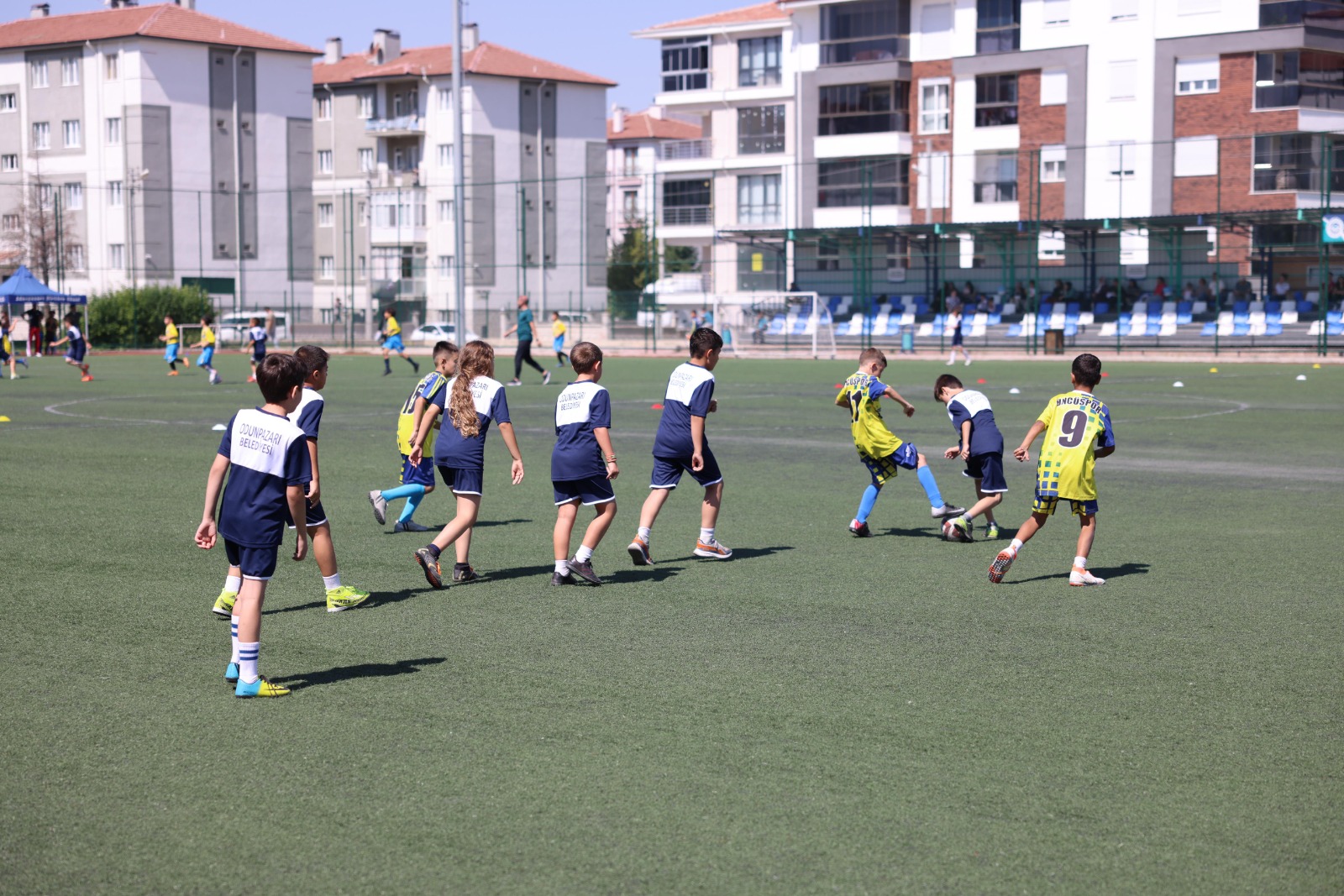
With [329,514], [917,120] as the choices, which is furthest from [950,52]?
[329,514]

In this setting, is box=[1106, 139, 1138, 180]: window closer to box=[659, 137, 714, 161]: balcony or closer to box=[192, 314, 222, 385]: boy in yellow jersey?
box=[659, 137, 714, 161]: balcony

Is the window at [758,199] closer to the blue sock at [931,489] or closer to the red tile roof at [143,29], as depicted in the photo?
the red tile roof at [143,29]

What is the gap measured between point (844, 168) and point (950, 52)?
665cm

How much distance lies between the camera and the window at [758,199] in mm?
64438

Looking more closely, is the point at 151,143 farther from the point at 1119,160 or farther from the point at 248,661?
the point at 248,661

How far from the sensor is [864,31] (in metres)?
63.2

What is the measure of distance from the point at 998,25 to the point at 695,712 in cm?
5872

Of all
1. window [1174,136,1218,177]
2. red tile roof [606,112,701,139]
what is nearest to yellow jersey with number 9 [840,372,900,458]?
window [1174,136,1218,177]

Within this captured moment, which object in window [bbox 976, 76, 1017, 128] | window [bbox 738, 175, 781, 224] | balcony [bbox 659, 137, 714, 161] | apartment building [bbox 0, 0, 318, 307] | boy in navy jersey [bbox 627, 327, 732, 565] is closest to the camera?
boy in navy jersey [bbox 627, 327, 732, 565]

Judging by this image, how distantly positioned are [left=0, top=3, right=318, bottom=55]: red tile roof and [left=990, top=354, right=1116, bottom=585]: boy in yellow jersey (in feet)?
238

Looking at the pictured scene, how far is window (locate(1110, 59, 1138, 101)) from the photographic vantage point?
56.7 metres

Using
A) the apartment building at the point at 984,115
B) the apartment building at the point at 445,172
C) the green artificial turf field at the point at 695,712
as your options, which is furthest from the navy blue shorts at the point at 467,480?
the apartment building at the point at 445,172

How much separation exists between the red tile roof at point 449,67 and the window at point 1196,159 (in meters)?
37.8

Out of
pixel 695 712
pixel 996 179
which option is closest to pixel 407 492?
pixel 695 712
